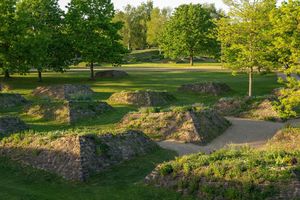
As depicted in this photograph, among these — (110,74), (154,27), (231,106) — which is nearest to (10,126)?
(231,106)

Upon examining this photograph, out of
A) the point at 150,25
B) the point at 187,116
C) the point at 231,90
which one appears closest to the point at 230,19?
the point at 231,90

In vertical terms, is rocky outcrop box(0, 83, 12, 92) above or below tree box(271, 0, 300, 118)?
below

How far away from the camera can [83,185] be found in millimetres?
18578

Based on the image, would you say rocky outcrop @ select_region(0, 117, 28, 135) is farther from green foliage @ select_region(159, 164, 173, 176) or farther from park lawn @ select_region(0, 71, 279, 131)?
green foliage @ select_region(159, 164, 173, 176)

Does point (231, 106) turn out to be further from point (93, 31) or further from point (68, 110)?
point (93, 31)

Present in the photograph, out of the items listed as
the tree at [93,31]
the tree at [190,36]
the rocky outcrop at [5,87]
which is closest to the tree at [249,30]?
the tree at [93,31]

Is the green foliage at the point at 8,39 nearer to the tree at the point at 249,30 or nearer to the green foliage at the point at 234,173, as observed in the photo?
the tree at the point at 249,30

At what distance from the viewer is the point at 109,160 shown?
69.2ft

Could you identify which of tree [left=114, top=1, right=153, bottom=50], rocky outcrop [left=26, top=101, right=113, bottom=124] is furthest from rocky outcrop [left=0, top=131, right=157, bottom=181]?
tree [left=114, top=1, right=153, bottom=50]

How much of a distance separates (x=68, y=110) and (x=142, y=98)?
8846mm

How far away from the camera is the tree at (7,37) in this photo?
150 feet

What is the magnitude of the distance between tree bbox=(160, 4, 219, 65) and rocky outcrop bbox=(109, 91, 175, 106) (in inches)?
1431

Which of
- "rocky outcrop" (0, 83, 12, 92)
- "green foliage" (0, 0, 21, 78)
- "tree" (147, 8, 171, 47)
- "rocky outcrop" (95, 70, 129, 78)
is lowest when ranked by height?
"rocky outcrop" (0, 83, 12, 92)

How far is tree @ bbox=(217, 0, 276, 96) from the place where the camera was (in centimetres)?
4016
